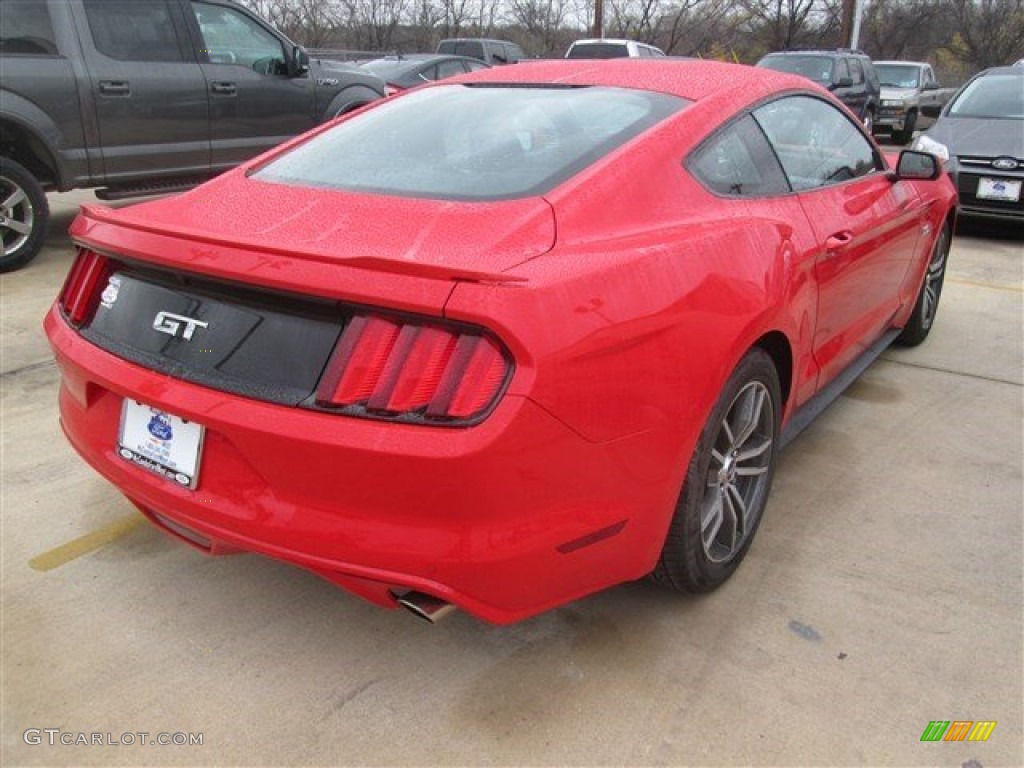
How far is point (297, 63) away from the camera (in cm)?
741

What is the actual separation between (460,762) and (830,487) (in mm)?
1893

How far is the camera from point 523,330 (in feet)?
5.51

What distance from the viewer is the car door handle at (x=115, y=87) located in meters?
6.10

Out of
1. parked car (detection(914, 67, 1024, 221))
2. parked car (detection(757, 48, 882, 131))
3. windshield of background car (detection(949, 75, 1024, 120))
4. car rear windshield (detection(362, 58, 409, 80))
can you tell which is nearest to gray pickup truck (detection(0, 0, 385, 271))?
car rear windshield (detection(362, 58, 409, 80))

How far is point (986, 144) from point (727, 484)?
6965 millimetres

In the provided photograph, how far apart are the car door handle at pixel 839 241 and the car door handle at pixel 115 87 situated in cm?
539

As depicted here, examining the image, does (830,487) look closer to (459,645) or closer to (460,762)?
(459,645)

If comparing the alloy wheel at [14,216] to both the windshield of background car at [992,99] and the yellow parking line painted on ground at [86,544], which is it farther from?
the windshield of background car at [992,99]

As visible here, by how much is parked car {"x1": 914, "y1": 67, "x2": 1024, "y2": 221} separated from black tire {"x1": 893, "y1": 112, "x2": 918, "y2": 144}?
8.24m

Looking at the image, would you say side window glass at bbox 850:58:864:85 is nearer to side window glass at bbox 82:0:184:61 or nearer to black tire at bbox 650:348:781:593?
side window glass at bbox 82:0:184:61

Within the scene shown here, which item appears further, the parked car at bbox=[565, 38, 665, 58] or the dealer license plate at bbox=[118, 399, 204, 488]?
the parked car at bbox=[565, 38, 665, 58]

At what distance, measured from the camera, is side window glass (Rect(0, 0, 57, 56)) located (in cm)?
573
